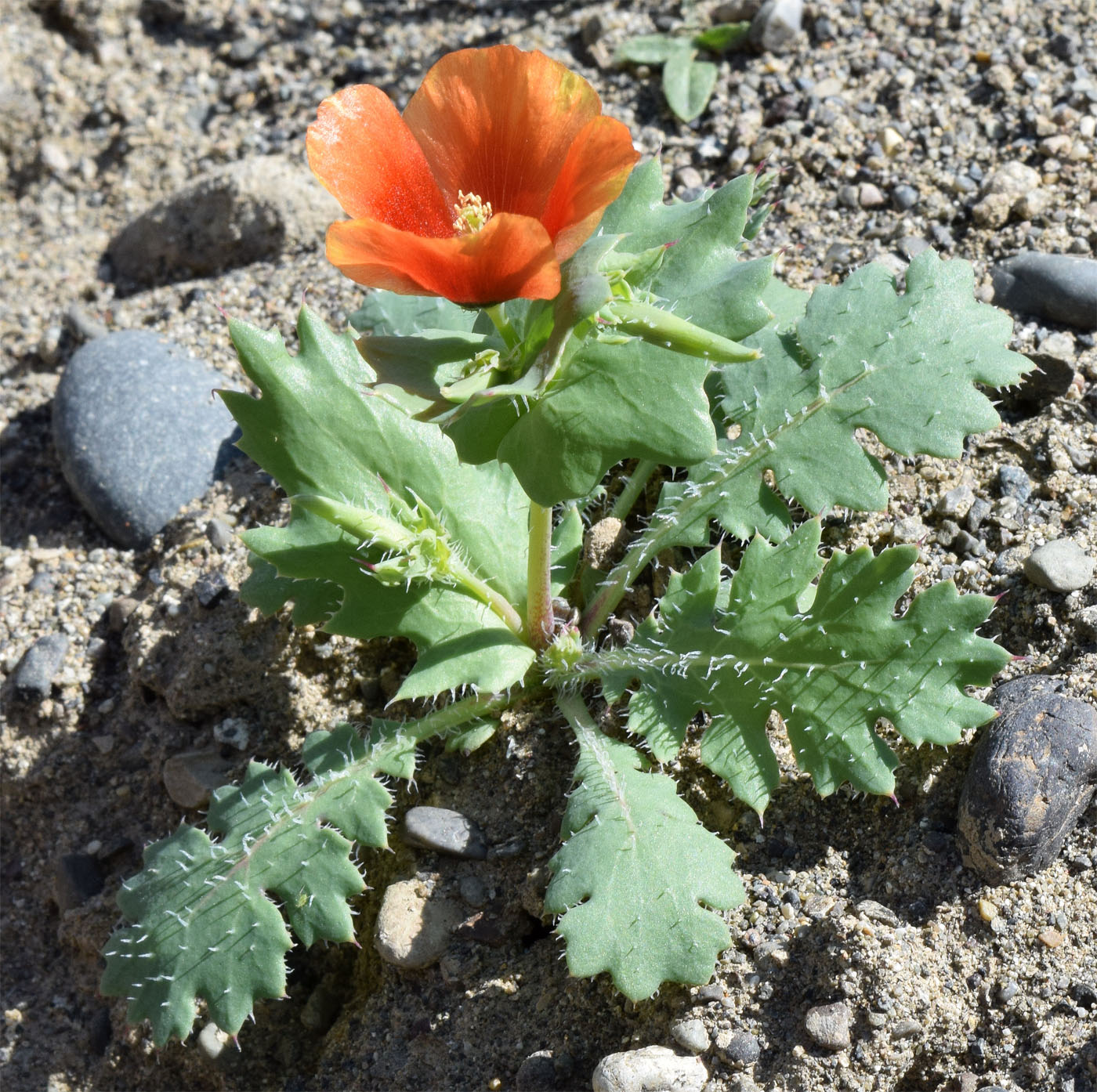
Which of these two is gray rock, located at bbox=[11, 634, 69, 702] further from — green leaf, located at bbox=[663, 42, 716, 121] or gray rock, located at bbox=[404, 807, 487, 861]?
green leaf, located at bbox=[663, 42, 716, 121]

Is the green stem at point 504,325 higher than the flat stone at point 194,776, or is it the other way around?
the green stem at point 504,325

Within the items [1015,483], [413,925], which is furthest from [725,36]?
[413,925]

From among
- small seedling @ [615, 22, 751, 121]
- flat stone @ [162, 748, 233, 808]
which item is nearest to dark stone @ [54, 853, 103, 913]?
flat stone @ [162, 748, 233, 808]

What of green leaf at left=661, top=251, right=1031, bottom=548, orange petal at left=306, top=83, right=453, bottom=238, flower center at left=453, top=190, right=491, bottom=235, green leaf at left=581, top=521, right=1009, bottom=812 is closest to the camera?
orange petal at left=306, top=83, right=453, bottom=238

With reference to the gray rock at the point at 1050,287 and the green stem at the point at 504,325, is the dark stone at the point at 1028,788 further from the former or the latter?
the green stem at the point at 504,325

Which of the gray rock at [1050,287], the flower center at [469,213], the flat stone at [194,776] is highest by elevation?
the flower center at [469,213]

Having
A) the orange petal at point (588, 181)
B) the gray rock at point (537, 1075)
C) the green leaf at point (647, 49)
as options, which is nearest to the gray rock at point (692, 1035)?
the gray rock at point (537, 1075)
